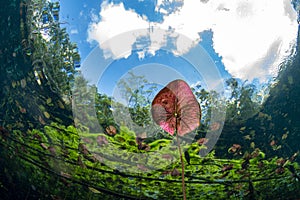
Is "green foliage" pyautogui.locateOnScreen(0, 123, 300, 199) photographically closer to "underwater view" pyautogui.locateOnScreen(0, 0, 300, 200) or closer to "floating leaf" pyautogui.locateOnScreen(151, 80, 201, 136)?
"underwater view" pyautogui.locateOnScreen(0, 0, 300, 200)

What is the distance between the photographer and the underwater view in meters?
1.20

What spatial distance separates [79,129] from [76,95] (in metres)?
0.21

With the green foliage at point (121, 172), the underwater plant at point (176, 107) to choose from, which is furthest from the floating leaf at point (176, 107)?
the green foliage at point (121, 172)

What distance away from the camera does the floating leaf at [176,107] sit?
0.89m

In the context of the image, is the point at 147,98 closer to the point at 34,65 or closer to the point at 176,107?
→ the point at 176,107

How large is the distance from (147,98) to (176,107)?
1.24ft

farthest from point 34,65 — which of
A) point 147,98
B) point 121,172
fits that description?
point 121,172

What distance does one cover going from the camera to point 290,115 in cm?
162

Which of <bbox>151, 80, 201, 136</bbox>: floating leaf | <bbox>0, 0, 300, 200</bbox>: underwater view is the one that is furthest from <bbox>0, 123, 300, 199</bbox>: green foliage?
<bbox>151, 80, 201, 136</bbox>: floating leaf

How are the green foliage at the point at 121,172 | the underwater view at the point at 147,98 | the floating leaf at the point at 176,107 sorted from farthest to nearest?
the green foliage at the point at 121,172 < the underwater view at the point at 147,98 < the floating leaf at the point at 176,107

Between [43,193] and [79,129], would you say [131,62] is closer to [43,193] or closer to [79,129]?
[79,129]

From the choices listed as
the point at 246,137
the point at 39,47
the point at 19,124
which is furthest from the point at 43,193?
the point at 246,137

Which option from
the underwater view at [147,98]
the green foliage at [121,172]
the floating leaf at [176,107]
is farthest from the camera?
the green foliage at [121,172]

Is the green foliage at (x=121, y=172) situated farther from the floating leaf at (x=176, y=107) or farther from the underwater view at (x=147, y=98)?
the floating leaf at (x=176, y=107)
